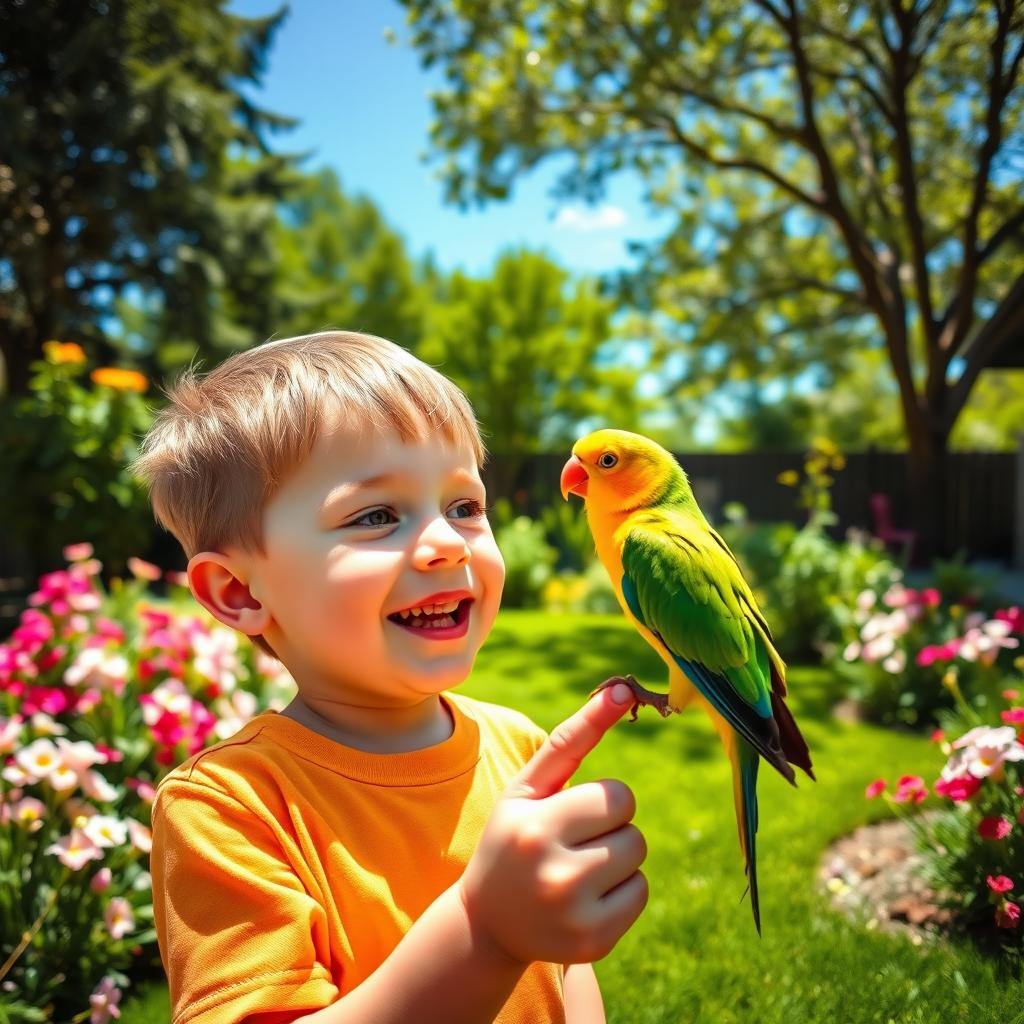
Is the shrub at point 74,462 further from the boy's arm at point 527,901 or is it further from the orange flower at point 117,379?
the boy's arm at point 527,901

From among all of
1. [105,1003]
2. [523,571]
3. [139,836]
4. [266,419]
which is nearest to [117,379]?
[523,571]

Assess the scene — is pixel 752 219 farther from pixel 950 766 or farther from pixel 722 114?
pixel 950 766

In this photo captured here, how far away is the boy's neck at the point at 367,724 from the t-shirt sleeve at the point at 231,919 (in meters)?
0.18

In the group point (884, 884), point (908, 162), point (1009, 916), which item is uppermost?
point (908, 162)

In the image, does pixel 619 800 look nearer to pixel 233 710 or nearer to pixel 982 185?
pixel 233 710

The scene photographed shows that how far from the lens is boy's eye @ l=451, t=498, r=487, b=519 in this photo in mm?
1165

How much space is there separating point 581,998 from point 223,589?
90cm

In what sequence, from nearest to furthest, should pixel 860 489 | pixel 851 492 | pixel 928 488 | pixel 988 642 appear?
pixel 988 642
pixel 928 488
pixel 860 489
pixel 851 492

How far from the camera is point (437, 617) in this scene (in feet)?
3.55

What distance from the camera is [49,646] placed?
10.6 feet

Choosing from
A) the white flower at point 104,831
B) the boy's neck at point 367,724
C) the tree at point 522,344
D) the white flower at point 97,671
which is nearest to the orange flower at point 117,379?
the white flower at point 97,671

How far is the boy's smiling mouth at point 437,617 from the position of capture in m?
1.05

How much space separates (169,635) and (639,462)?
9.36 ft

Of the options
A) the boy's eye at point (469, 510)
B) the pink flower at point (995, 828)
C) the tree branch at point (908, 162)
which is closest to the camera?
the boy's eye at point (469, 510)
